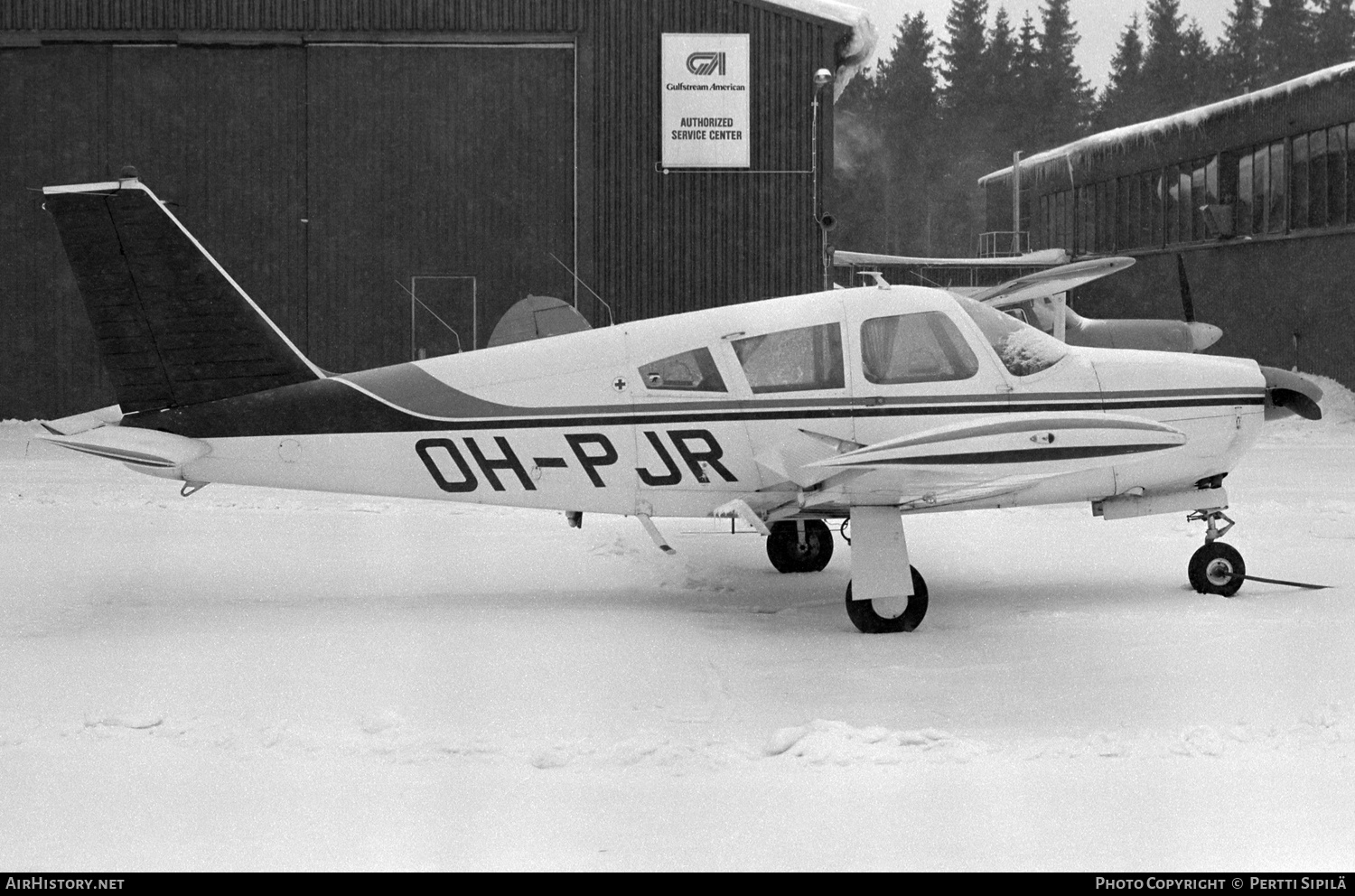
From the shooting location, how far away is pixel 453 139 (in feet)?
77.4

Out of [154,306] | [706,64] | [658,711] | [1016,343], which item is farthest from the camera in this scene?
[706,64]

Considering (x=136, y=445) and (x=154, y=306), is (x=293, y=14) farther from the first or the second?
(x=136, y=445)

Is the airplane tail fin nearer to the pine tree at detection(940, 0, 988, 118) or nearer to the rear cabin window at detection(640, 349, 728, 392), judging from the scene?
the rear cabin window at detection(640, 349, 728, 392)

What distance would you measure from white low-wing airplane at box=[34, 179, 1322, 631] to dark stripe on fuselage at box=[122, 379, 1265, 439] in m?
0.01

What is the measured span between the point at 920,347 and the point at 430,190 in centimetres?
1619

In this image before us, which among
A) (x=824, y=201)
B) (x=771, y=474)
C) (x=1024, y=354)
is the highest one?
(x=824, y=201)

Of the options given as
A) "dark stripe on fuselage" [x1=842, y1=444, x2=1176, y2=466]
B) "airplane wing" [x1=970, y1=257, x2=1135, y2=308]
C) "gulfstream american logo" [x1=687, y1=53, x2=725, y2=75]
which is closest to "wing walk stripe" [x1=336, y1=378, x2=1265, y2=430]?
"dark stripe on fuselage" [x1=842, y1=444, x2=1176, y2=466]

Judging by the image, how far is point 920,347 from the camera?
893 cm

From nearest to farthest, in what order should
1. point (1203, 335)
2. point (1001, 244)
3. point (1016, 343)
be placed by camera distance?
point (1016, 343) < point (1203, 335) < point (1001, 244)

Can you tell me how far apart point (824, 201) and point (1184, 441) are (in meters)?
15.7

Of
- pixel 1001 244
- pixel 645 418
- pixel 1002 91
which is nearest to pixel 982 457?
pixel 645 418

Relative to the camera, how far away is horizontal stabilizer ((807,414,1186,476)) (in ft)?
26.5

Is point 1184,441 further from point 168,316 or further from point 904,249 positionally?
point 904,249

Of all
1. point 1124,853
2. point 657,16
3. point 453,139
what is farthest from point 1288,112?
point 1124,853
